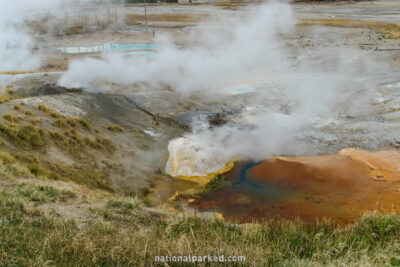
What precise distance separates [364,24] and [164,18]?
22.9 metres

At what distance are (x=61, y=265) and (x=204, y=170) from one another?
659 cm

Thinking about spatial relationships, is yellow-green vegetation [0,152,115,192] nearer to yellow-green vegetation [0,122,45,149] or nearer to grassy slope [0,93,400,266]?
grassy slope [0,93,400,266]

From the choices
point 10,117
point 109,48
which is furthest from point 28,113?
Answer: point 109,48

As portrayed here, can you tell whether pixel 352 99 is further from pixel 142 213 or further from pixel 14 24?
pixel 14 24

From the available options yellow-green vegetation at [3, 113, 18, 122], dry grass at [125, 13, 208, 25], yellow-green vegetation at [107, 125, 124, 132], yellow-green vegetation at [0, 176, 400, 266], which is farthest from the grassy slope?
dry grass at [125, 13, 208, 25]

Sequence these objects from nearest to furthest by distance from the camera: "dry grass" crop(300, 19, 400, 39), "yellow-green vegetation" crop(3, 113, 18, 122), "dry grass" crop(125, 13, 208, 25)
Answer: "yellow-green vegetation" crop(3, 113, 18, 122), "dry grass" crop(300, 19, 400, 39), "dry grass" crop(125, 13, 208, 25)

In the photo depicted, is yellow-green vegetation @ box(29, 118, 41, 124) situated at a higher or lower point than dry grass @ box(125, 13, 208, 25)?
lower

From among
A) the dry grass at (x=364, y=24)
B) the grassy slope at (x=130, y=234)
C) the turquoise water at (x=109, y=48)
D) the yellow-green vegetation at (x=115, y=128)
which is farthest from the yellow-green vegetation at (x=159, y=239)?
the dry grass at (x=364, y=24)

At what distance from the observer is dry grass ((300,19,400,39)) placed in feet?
82.8

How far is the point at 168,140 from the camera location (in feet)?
36.6

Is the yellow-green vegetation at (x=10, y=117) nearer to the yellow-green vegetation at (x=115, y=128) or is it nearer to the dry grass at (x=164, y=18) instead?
the yellow-green vegetation at (x=115, y=128)

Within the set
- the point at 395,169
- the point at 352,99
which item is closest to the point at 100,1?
the point at 352,99

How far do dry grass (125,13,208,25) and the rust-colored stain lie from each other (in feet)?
106

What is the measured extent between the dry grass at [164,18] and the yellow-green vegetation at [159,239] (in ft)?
121
